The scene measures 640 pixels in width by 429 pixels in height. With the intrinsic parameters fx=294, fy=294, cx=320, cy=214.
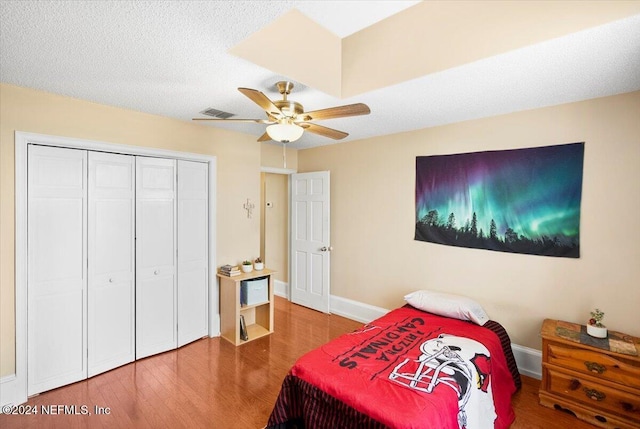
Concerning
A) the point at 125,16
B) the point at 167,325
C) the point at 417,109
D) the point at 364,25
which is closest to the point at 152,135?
the point at 125,16

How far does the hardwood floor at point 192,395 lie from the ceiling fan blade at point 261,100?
224cm

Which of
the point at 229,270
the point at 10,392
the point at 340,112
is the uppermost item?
the point at 340,112

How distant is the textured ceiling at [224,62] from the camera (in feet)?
4.99

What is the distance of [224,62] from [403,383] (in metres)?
2.36

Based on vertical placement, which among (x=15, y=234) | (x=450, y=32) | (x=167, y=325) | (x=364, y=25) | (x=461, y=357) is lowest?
(x=167, y=325)

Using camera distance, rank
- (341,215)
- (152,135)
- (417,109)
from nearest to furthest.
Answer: (417,109), (152,135), (341,215)

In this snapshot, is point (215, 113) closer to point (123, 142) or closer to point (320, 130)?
point (123, 142)

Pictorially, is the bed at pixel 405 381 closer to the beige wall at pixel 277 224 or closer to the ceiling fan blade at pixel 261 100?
the ceiling fan blade at pixel 261 100

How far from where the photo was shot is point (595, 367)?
2.16m

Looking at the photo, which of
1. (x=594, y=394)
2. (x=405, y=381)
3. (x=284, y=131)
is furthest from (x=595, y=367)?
(x=284, y=131)

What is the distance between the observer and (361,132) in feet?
12.1

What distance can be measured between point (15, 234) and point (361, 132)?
135 inches

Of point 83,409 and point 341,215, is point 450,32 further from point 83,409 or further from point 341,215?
point 83,409
